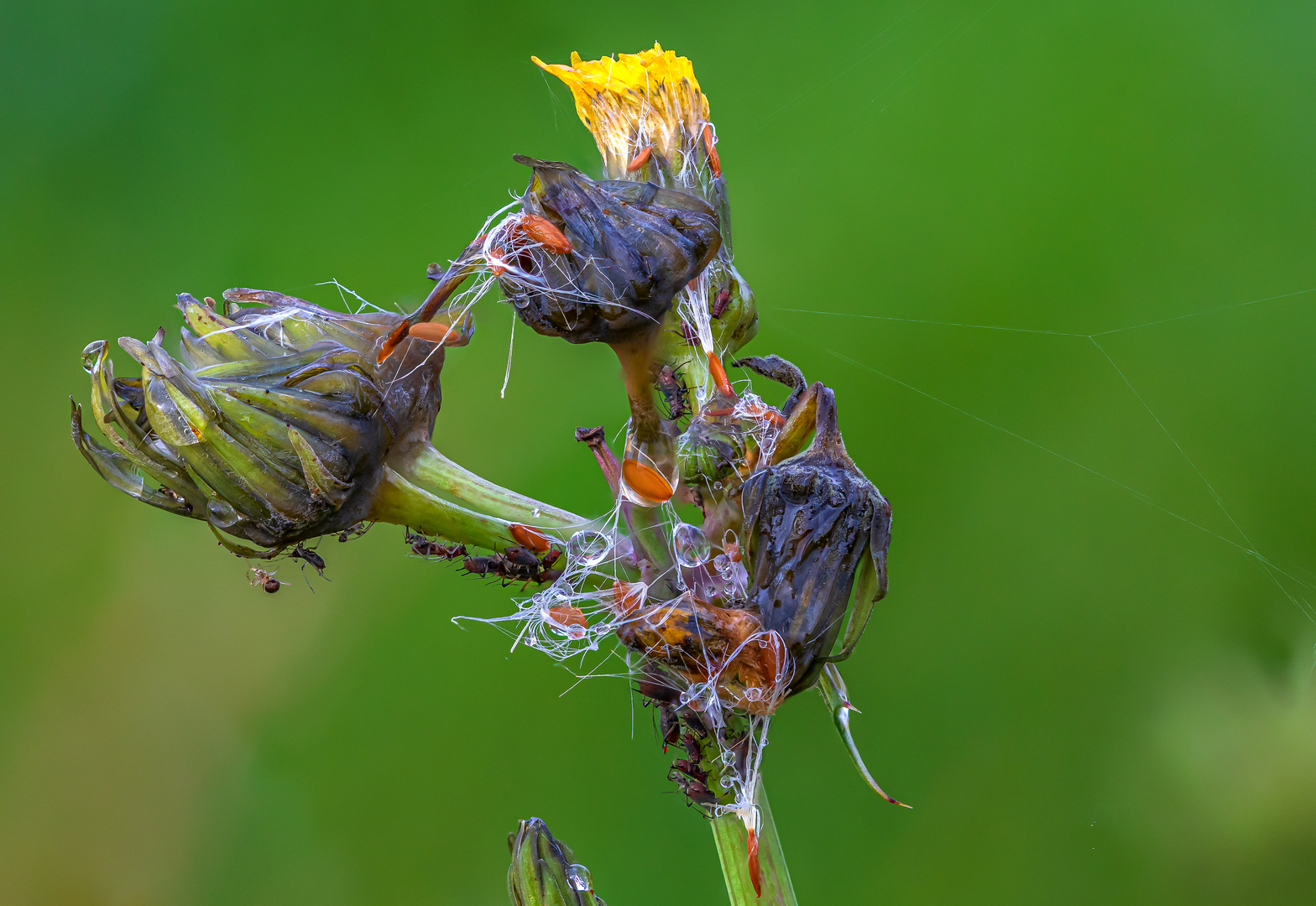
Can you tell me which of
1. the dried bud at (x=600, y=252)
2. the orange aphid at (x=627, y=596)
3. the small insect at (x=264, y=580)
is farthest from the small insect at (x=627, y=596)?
the small insect at (x=264, y=580)

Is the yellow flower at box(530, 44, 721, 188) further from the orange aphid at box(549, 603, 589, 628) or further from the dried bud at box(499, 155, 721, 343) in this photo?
the orange aphid at box(549, 603, 589, 628)

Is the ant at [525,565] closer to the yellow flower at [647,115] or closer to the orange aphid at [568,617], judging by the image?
the orange aphid at [568,617]

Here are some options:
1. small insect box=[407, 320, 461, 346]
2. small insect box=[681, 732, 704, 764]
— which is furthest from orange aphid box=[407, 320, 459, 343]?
small insect box=[681, 732, 704, 764]

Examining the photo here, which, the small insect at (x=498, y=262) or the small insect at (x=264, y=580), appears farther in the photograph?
the small insect at (x=264, y=580)

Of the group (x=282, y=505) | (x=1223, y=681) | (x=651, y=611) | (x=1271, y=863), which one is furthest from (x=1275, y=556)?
(x=282, y=505)

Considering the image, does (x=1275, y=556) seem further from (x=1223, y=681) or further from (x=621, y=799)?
(x=621, y=799)

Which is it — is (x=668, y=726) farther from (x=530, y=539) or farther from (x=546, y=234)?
(x=546, y=234)
